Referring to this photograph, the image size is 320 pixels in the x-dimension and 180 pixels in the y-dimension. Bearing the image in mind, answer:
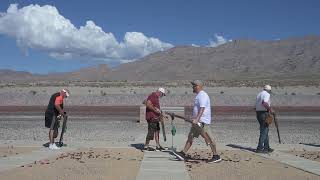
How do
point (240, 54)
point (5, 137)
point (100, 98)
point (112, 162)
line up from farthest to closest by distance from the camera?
point (240, 54) < point (100, 98) < point (5, 137) < point (112, 162)

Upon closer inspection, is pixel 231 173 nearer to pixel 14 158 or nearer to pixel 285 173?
pixel 285 173

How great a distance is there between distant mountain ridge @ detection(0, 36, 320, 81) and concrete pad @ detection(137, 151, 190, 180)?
406 ft

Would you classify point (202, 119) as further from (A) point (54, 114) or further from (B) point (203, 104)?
(A) point (54, 114)

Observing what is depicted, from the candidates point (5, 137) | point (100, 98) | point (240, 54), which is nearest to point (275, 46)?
point (240, 54)

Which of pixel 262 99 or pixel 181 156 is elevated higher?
pixel 262 99

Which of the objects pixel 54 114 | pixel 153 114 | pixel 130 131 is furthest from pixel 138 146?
pixel 130 131

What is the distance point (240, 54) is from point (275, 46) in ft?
39.2

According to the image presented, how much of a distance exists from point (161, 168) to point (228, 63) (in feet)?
493

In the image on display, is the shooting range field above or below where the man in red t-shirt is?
below

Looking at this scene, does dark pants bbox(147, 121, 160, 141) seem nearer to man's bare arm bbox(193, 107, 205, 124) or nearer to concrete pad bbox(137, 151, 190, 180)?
concrete pad bbox(137, 151, 190, 180)

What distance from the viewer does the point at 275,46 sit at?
172375 millimetres

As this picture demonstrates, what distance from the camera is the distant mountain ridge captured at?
147 m

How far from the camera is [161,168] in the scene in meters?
11.6

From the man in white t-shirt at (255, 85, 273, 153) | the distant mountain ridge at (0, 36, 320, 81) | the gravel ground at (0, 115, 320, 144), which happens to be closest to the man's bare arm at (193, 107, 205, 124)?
the man in white t-shirt at (255, 85, 273, 153)
